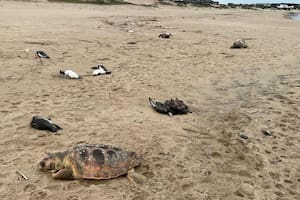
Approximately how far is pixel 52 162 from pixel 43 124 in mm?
1409

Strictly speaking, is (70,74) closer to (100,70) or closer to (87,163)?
(100,70)

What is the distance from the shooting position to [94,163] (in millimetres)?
4820

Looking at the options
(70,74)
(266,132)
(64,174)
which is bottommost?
(266,132)

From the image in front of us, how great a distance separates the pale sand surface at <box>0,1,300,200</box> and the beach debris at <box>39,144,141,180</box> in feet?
0.31

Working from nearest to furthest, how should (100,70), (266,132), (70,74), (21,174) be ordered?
(21,174), (266,132), (70,74), (100,70)

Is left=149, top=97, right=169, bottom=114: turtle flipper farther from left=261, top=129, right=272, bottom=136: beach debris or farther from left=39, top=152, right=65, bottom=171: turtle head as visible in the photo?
left=39, top=152, right=65, bottom=171: turtle head

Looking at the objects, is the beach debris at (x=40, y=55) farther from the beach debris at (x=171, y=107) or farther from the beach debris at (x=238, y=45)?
the beach debris at (x=238, y=45)

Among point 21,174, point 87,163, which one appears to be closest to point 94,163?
point 87,163

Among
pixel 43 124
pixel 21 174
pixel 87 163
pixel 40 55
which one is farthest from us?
pixel 40 55

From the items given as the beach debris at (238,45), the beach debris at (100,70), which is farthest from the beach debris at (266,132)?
the beach debris at (238,45)

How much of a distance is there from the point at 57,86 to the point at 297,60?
28.5ft

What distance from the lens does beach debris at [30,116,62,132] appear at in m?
6.25

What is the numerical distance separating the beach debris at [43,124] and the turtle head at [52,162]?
4.07ft

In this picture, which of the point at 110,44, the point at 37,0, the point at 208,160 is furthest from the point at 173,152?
the point at 37,0
